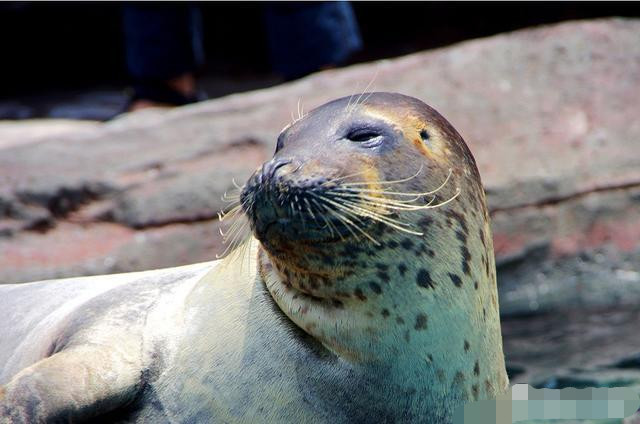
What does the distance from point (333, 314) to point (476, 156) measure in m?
4.36

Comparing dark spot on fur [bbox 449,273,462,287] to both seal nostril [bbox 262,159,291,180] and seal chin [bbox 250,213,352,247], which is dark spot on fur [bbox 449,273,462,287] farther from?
seal nostril [bbox 262,159,291,180]

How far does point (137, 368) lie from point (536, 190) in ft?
14.5

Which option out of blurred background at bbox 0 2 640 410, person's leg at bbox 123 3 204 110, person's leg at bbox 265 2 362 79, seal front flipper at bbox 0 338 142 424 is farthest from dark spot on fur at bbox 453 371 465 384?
person's leg at bbox 123 3 204 110

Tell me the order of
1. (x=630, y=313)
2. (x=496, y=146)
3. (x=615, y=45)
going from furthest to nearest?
(x=615, y=45) → (x=496, y=146) → (x=630, y=313)

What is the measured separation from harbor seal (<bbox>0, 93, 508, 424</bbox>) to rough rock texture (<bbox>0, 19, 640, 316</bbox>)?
3623mm

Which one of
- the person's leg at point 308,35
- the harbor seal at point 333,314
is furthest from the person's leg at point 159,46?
the harbor seal at point 333,314

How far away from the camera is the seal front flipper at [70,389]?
3721mm

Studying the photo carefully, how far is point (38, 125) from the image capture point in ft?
32.1

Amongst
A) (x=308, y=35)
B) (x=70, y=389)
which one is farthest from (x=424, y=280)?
(x=308, y=35)

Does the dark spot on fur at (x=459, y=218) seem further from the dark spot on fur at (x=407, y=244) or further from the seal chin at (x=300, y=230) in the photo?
the seal chin at (x=300, y=230)

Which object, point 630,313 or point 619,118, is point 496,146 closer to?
point 619,118

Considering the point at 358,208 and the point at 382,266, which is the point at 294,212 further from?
the point at 382,266

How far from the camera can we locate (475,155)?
783cm

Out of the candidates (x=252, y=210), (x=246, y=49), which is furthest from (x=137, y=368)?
(x=246, y=49)
